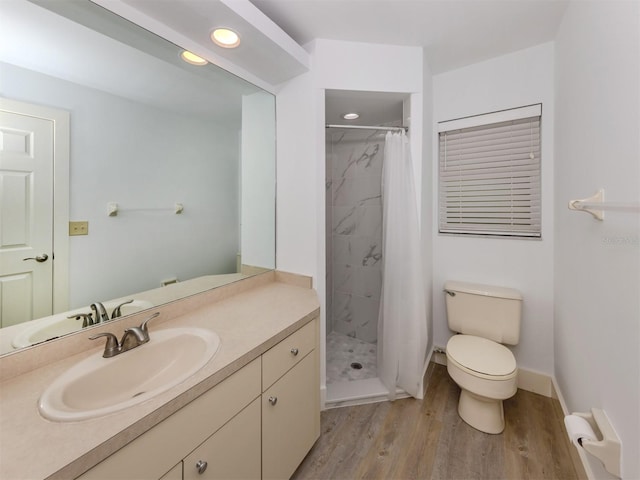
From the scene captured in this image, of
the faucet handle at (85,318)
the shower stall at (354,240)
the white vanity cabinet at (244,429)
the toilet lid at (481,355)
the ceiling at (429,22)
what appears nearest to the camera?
the white vanity cabinet at (244,429)

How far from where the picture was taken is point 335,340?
9.15ft

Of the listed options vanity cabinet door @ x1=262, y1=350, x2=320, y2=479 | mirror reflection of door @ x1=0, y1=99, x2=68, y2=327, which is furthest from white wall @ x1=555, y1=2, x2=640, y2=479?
mirror reflection of door @ x1=0, y1=99, x2=68, y2=327

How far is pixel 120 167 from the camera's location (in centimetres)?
118

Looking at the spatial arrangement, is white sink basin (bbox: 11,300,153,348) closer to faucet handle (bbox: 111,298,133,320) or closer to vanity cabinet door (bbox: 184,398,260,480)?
faucet handle (bbox: 111,298,133,320)

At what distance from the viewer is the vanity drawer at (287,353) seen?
1.09 metres

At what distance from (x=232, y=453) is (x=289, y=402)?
1.08 feet

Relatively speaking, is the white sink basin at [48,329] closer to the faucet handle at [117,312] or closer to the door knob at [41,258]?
the faucet handle at [117,312]

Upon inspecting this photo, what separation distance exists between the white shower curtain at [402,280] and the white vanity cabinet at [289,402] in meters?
0.71

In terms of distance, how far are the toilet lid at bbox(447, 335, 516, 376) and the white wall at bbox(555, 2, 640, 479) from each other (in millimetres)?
307

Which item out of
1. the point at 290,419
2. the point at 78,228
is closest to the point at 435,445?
the point at 290,419

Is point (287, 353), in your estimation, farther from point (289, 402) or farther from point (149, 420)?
point (149, 420)

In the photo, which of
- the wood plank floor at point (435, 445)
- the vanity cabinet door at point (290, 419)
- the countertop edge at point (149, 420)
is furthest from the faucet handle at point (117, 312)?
the wood plank floor at point (435, 445)

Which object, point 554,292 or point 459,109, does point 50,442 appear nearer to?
point 554,292

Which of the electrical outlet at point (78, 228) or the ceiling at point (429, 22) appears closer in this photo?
the electrical outlet at point (78, 228)
